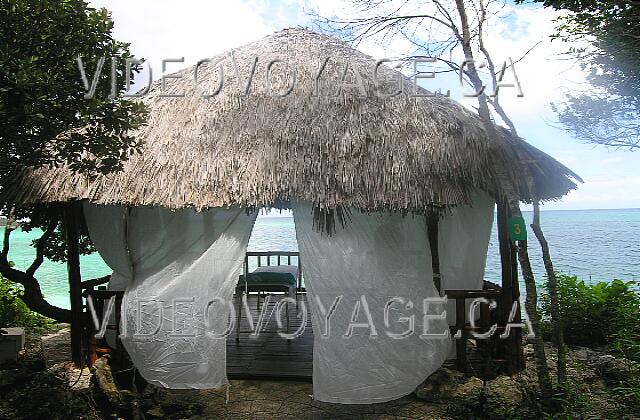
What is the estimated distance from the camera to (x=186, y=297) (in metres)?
4.12

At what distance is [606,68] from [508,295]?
3.24 m

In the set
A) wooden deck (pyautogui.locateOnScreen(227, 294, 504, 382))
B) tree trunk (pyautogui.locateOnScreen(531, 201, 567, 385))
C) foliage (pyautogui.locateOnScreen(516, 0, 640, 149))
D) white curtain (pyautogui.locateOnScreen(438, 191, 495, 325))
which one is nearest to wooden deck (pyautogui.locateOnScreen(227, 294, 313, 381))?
wooden deck (pyautogui.locateOnScreen(227, 294, 504, 382))

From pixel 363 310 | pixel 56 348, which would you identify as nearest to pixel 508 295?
pixel 363 310

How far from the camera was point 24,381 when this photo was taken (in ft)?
11.5

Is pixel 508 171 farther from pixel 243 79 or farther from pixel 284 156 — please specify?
pixel 243 79

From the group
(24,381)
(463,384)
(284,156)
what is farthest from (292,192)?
(24,381)

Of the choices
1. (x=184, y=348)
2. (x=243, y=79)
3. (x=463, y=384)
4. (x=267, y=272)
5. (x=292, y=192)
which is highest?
(x=243, y=79)

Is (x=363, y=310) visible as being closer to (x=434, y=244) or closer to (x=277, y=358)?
(x=434, y=244)

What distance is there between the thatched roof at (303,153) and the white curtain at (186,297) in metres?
0.37

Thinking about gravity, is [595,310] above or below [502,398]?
above

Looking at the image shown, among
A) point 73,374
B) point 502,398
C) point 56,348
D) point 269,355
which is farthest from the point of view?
point 56,348

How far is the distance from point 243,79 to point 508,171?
2.50 metres

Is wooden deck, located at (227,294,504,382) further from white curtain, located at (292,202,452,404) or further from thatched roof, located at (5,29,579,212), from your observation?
thatched roof, located at (5,29,579,212)

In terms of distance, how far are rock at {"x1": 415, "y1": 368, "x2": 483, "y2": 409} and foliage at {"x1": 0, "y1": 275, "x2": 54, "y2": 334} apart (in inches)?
193
